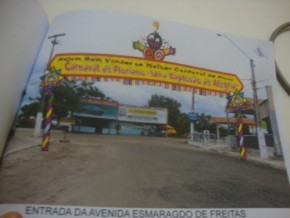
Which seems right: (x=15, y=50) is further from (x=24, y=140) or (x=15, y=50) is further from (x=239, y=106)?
(x=239, y=106)

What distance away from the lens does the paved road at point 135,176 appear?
1.10 ft

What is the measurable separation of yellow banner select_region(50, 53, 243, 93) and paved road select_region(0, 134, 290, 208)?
0.34ft

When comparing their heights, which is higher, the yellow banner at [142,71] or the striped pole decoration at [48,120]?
the yellow banner at [142,71]

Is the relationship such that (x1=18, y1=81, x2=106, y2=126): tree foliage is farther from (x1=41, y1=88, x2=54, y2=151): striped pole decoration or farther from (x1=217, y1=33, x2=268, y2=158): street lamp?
(x1=217, y1=33, x2=268, y2=158): street lamp

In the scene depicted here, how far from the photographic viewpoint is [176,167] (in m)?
0.38

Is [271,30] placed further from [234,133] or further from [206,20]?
[234,133]

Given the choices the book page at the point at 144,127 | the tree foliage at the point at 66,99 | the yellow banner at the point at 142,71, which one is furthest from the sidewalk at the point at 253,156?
the tree foliage at the point at 66,99

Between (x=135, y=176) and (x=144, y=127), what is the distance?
0.27 ft

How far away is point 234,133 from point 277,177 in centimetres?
10

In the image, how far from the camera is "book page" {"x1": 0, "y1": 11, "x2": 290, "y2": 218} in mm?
343

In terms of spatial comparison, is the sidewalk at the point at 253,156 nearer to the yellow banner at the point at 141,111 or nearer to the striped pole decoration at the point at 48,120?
the yellow banner at the point at 141,111

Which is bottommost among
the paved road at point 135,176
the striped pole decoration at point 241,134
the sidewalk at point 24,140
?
the paved road at point 135,176

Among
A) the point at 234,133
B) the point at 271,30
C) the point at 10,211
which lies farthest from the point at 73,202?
the point at 271,30

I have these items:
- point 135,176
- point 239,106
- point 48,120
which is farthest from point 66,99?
point 239,106
